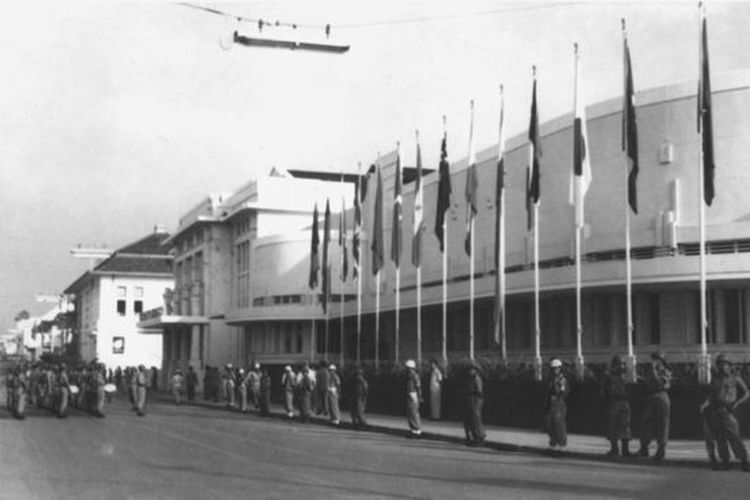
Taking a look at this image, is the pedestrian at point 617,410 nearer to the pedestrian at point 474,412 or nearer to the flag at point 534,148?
the pedestrian at point 474,412

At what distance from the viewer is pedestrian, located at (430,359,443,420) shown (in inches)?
1214

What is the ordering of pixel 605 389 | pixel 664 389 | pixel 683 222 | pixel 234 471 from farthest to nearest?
1. pixel 683 222
2. pixel 605 389
3. pixel 664 389
4. pixel 234 471

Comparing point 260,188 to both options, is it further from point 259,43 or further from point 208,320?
point 259,43

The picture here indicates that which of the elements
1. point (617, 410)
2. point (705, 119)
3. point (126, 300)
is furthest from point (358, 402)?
point (126, 300)

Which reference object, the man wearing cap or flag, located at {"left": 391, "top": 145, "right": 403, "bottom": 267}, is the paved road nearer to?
the man wearing cap

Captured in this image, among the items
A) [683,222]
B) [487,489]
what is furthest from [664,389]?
[683,222]

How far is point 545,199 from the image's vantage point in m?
38.1

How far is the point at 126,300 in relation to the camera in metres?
96.2

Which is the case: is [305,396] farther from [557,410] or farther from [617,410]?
[617,410]

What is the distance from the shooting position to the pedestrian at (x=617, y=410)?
19.7m

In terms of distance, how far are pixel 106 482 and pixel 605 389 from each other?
9903mm

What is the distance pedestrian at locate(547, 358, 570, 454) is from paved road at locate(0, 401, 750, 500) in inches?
27.5

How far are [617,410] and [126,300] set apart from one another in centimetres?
8068

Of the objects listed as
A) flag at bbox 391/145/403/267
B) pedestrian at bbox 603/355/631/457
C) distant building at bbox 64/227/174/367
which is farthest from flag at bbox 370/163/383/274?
distant building at bbox 64/227/174/367
